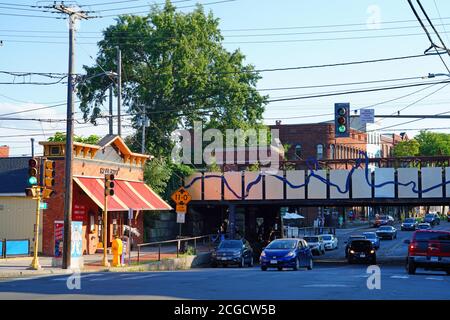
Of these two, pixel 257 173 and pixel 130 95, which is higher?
pixel 130 95

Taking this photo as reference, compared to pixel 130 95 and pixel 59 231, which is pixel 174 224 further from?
pixel 59 231

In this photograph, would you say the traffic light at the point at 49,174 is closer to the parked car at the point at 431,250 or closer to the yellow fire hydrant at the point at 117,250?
the yellow fire hydrant at the point at 117,250

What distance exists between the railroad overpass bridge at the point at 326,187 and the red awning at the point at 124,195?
6.14 m

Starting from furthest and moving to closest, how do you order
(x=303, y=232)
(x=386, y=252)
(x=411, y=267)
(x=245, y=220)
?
(x=303, y=232) → (x=245, y=220) → (x=386, y=252) → (x=411, y=267)

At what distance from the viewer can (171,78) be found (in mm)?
56281

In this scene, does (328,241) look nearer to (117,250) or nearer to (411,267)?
(117,250)

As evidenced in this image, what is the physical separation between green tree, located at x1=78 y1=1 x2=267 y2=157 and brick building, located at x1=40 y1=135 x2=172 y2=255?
11913 millimetres

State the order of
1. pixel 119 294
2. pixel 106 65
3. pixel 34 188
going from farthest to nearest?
pixel 106 65
pixel 34 188
pixel 119 294

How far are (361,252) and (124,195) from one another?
1555 cm

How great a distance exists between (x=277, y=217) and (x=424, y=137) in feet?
278

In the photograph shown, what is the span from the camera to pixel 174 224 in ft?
171

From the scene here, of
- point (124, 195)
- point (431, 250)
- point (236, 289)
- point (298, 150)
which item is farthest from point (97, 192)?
point (298, 150)

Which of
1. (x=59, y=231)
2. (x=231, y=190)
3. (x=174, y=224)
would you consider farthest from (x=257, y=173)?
(x=59, y=231)
